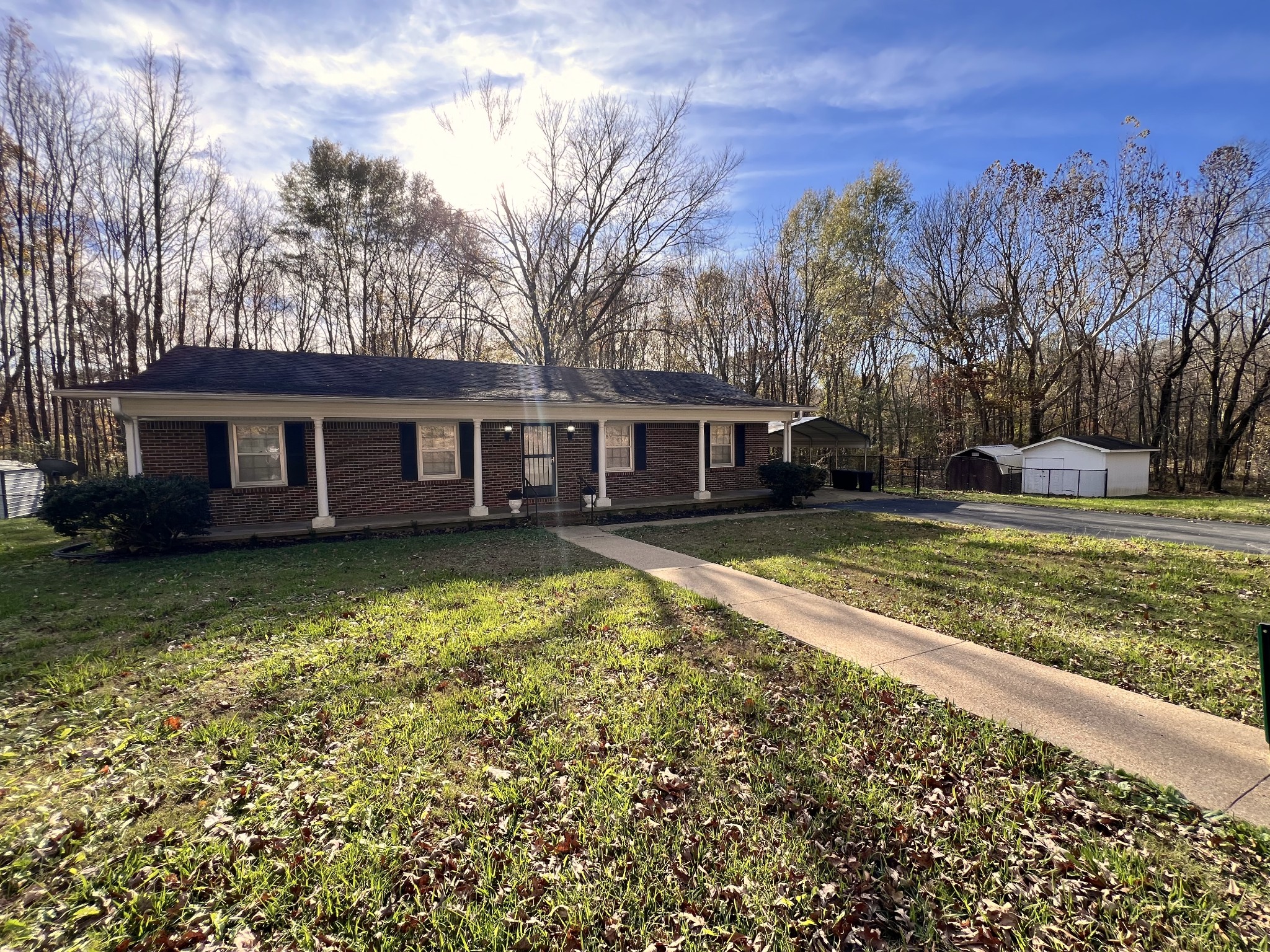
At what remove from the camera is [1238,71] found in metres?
14.8

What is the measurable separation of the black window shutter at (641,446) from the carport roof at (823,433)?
6.23 meters

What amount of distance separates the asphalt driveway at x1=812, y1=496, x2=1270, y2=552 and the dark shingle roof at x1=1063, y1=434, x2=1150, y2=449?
19.5 feet

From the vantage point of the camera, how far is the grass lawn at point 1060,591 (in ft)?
13.9

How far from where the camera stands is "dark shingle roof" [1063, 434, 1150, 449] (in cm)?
1883

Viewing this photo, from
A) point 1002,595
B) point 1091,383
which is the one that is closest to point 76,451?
point 1002,595

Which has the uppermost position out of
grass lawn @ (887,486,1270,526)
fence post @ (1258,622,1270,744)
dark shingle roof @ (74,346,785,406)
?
dark shingle roof @ (74,346,785,406)

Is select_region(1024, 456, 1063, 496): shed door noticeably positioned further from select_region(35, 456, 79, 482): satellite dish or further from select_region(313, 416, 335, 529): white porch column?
select_region(35, 456, 79, 482): satellite dish

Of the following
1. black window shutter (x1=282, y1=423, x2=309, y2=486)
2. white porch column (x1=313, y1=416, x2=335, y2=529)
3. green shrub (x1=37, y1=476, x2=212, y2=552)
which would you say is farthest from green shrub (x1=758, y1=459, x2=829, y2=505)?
green shrub (x1=37, y1=476, x2=212, y2=552)

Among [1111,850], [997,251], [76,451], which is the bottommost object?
[1111,850]

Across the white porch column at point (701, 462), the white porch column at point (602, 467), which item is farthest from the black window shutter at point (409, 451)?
the white porch column at point (701, 462)

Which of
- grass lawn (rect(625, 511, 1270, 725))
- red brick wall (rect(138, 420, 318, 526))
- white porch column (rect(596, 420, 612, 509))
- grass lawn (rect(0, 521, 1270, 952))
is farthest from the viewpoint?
white porch column (rect(596, 420, 612, 509))

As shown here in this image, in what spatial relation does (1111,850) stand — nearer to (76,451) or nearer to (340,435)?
(340,435)

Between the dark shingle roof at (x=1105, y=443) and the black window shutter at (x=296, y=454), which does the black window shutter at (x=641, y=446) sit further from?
the dark shingle roof at (x=1105, y=443)

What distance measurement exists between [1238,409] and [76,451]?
46.0 meters
